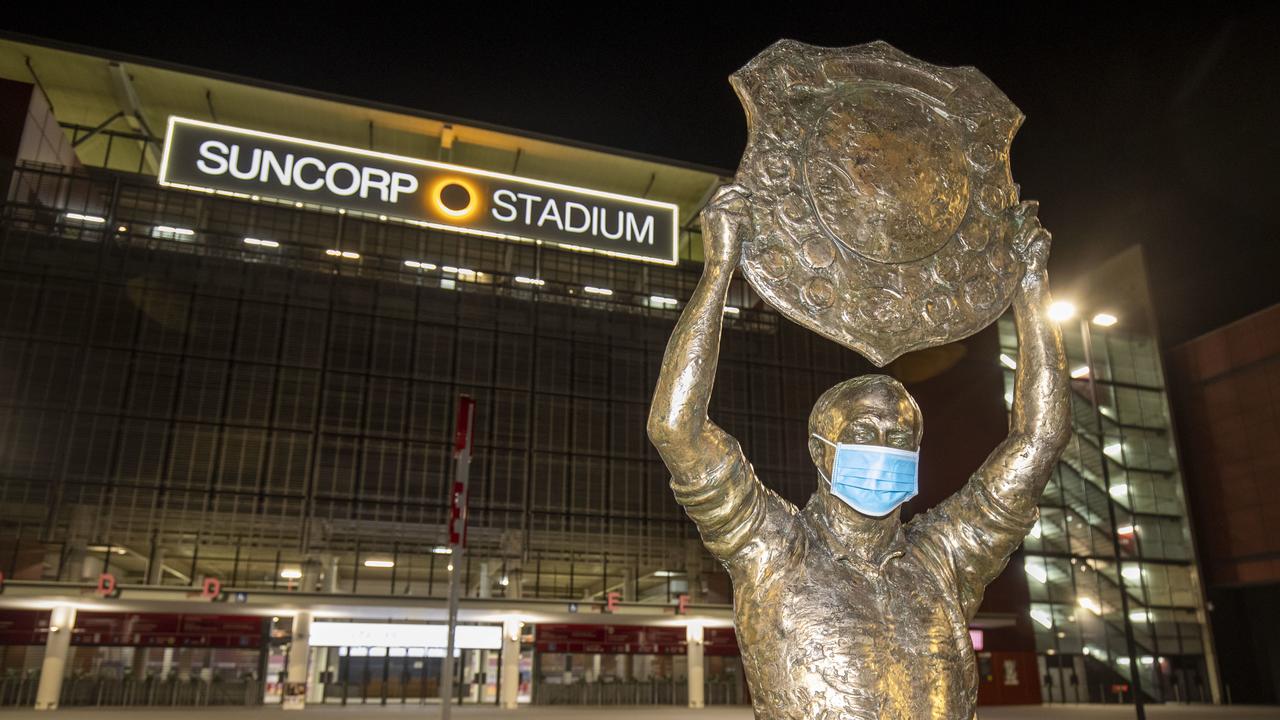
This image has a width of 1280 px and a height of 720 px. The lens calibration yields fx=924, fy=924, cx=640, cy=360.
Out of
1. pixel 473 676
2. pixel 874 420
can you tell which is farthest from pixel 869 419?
pixel 473 676

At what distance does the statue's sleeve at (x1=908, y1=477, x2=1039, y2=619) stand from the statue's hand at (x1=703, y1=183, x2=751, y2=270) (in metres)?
0.88

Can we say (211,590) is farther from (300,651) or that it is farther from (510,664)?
(510,664)

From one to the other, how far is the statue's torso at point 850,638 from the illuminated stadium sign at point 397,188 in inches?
166

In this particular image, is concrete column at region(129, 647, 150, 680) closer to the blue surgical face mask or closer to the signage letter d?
the signage letter d

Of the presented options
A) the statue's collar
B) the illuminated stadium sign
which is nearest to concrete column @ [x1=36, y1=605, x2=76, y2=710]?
the illuminated stadium sign

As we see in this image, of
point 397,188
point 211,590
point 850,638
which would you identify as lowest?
point 850,638

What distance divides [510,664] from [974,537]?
2583 cm

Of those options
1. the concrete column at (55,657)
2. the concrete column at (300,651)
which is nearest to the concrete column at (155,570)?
the concrete column at (55,657)

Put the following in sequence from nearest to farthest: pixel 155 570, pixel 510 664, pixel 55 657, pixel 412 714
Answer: pixel 412 714
pixel 55 657
pixel 155 570
pixel 510 664

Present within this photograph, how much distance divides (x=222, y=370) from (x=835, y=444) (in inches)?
1090

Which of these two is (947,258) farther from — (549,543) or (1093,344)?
(1093,344)

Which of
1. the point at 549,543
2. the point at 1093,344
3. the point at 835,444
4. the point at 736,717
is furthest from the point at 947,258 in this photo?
the point at 1093,344

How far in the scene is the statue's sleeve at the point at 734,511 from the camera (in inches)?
86.1

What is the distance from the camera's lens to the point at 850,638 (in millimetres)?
2102
